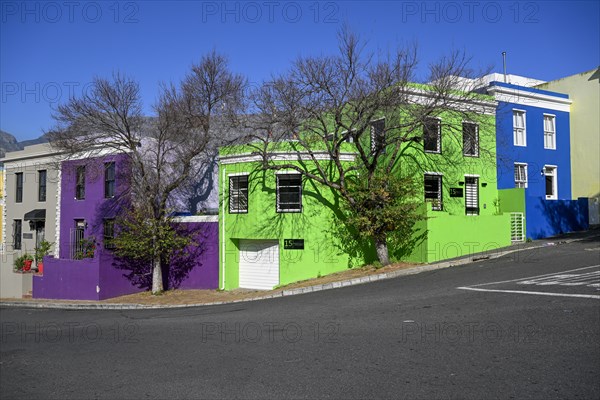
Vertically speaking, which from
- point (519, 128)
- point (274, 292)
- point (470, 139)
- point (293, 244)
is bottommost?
point (274, 292)

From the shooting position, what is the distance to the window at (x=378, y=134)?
61.4 feet

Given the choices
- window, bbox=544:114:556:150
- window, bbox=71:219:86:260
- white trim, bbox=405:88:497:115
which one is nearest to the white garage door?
white trim, bbox=405:88:497:115

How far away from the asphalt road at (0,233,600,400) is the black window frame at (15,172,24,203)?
63.8ft

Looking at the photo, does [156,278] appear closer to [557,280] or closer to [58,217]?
[58,217]

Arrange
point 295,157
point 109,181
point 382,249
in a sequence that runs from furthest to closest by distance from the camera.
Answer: point 109,181
point 295,157
point 382,249

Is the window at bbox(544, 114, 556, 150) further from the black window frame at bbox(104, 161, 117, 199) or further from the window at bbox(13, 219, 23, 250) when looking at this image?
the window at bbox(13, 219, 23, 250)

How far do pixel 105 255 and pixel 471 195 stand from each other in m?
16.8

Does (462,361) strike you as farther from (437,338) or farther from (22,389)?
(22,389)

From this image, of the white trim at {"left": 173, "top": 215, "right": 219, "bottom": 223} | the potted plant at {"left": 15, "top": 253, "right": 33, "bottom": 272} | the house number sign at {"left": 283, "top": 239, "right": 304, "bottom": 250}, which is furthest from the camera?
the potted plant at {"left": 15, "top": 253, "right": 33, "bottom": 272}

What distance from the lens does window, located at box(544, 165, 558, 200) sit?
27.6 meters

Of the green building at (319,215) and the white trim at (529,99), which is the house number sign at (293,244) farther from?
the white trim at (529,99)

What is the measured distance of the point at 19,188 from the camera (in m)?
31.6

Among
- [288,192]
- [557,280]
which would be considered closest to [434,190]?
[288,192]

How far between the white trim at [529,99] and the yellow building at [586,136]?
72cm
